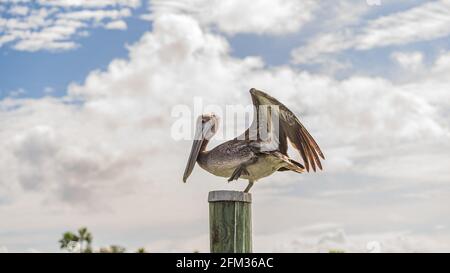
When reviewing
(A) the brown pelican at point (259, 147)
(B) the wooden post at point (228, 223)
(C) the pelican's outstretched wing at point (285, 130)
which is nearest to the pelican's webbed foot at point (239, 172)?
(A) the brown pelican at point (259, 147)

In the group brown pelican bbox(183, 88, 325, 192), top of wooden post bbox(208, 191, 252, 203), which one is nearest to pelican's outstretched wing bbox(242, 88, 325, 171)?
brown pelican bbox(183, 88, 325, 192)

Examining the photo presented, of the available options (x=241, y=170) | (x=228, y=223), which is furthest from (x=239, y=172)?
(x=228, y=223)

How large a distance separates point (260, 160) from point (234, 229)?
149 cm

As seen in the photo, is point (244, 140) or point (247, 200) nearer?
point (247, 200)

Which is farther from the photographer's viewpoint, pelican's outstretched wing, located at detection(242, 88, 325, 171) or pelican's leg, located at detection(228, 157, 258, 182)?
pelican's outstretched wing, located at detection(242, 88, 325, 171)

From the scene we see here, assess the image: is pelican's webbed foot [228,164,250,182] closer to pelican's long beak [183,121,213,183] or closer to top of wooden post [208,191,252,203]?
pelican's long beak [183,121,213,183]

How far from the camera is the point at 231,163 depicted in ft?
28.9

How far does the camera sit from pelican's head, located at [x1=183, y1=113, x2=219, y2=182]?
914 cm

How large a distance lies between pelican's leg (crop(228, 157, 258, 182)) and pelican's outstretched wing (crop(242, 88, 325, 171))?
44 centimetres

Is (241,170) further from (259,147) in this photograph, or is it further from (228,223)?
(228,223)

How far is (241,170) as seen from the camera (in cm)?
882
